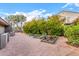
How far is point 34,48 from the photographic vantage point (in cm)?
265

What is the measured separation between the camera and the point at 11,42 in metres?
2.63

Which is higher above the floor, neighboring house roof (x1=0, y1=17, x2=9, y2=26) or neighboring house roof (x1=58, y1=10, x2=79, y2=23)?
neighboring house roof (x1=58, y1=10, x2=79, y2=23)

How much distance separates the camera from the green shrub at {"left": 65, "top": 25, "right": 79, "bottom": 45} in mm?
2600

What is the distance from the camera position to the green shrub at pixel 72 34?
2.60 m

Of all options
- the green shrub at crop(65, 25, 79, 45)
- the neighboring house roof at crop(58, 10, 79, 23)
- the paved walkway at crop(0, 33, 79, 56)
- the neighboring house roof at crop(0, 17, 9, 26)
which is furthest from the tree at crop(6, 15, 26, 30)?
the green shrub at crop(65, 25, 79, 45)

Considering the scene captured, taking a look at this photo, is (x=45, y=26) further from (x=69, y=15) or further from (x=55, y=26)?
(x=69, y=15)

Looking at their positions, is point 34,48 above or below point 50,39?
below

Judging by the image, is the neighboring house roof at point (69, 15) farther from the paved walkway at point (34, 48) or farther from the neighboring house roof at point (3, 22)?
the neighboring house roof at point (3, 22)

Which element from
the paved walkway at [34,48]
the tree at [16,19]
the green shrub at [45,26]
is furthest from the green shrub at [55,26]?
the tree at [16,19]

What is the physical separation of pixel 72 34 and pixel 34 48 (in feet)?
1.93

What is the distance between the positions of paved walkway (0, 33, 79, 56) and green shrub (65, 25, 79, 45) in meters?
0.08

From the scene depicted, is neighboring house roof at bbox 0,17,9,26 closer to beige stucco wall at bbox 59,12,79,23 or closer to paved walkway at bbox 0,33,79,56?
paved walkway at bbox 0,33,79,56

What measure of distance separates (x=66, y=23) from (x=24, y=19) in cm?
62

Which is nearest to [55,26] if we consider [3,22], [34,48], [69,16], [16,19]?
[69,16]
